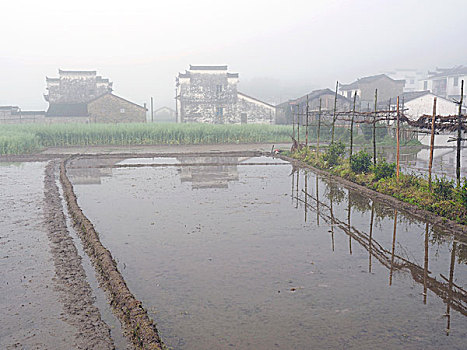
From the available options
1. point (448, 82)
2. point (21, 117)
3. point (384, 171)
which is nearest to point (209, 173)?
point (384, 171)

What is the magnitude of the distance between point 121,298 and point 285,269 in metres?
2.38

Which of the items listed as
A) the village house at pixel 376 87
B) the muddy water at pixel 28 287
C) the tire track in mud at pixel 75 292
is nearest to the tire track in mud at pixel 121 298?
the tire track in mud at pixel 75 292

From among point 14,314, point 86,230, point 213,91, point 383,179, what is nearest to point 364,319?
point 14,314

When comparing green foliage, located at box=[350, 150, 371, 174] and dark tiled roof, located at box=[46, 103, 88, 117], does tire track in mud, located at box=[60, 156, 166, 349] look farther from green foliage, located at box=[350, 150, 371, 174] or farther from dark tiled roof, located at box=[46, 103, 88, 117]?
dark tiled roof, located at box=[46, 103, 88, 117]

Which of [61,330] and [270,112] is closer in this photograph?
[61,330]

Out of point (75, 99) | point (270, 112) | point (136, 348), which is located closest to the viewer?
point (136, 348)

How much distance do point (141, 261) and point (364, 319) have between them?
3.43 meters

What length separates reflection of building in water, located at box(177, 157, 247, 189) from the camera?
44.6 ft

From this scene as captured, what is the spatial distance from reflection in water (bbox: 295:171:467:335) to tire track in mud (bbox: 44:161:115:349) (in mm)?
3651

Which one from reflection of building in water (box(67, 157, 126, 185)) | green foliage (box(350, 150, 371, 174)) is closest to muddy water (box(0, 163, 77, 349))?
reflection of building in water (box(67, 157, 126, 185))

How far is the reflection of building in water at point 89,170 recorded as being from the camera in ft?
47.9

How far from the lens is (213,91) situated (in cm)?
4734

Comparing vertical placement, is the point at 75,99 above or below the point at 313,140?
above

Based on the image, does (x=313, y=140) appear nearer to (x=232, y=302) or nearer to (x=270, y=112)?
(x=270, y=112)
